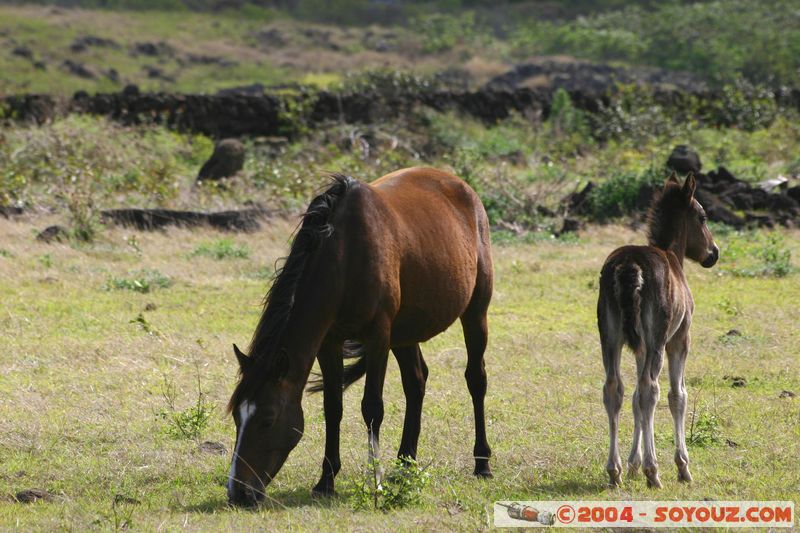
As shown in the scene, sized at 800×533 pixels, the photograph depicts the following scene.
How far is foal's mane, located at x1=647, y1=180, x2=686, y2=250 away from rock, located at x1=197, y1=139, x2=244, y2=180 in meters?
13.1

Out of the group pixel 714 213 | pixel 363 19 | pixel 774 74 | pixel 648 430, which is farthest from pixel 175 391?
pixel 363 19

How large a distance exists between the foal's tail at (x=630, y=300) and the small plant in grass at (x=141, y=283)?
7.69 m

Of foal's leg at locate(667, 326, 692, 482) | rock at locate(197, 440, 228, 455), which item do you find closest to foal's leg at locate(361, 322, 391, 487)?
rock at locate(197, 440, 228, 455)

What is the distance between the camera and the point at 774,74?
4372 centimetres

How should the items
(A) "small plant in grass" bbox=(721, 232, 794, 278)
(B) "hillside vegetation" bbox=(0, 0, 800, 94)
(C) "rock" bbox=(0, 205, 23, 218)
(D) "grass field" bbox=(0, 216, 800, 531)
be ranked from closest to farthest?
1. (D) "grass field" bbox=(0, 216, 800, 531)
2. (A) "small plant in grass" bbox=(721, 232, 794, 278)
3. (C) "rock" bbox=(0, 205, 23, 218)
4. (B) "hillside vegetation" bbox=(0, 0, 800, 94)

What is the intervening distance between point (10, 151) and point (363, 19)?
1801 inches

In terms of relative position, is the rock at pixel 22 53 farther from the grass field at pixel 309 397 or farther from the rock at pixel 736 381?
the rock at pixel 736 381

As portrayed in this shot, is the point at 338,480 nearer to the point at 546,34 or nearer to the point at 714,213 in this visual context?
the point at 714,213

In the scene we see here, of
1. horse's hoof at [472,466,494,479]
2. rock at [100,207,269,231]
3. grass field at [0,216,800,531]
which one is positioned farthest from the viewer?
rock at [100,207,269,231]

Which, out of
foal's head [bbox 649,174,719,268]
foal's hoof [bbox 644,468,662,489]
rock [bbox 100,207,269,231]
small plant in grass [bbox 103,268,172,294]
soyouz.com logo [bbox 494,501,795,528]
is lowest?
small plant in grass [bbox 103,268,172,294]

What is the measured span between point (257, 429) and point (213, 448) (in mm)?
1835

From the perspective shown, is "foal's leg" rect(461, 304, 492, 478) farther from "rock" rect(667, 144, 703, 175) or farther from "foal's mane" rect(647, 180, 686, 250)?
"rock" rect(667, 144, 703, 175)

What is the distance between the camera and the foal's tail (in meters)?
6.65

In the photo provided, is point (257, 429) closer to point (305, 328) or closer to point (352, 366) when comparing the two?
point (305, 328)
